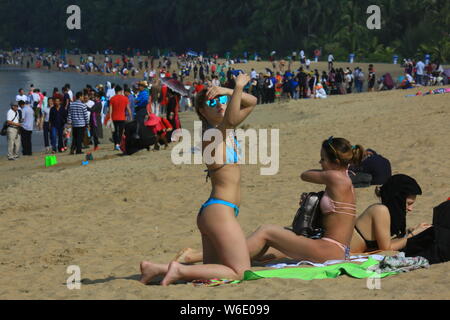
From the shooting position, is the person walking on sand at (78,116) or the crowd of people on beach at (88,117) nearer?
the crowd of people on beach at (88,117)

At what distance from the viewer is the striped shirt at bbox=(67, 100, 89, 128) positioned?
59.1 ft

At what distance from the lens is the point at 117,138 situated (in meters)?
18.8

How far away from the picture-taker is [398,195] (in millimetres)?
7531

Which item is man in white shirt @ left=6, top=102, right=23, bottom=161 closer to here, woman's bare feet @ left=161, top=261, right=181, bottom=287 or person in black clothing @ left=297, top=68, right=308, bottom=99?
woman's bare feet @ left=161, top=261, right=181, bottom=287

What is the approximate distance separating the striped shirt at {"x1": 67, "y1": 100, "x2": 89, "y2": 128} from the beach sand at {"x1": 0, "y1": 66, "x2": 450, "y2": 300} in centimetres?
76

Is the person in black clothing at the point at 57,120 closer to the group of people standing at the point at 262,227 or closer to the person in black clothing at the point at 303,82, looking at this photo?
the group of people standing at the point at 262,227

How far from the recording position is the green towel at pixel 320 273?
21.0 feet

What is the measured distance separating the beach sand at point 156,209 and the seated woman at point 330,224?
0.58m

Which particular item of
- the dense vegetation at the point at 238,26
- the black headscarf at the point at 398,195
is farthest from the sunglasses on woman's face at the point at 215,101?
the dense vegetation at the point at 238,26

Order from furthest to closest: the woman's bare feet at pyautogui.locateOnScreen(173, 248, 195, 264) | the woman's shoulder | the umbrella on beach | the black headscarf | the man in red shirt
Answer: the man in red shirt, the umbrella on beach, the black headscarf, the woman's shoulder, the woman's bare feet at pyautogui.locateOnScreen(173, 248, 195, 264)

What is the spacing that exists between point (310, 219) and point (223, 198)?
3.14ft

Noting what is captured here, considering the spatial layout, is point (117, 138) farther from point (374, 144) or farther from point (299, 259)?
point (299, 259)

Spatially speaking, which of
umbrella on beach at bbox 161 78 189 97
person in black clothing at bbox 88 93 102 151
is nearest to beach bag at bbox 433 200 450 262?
umbrella on beach at bbox 161 78 189 97

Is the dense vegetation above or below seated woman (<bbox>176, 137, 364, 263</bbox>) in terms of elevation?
above
